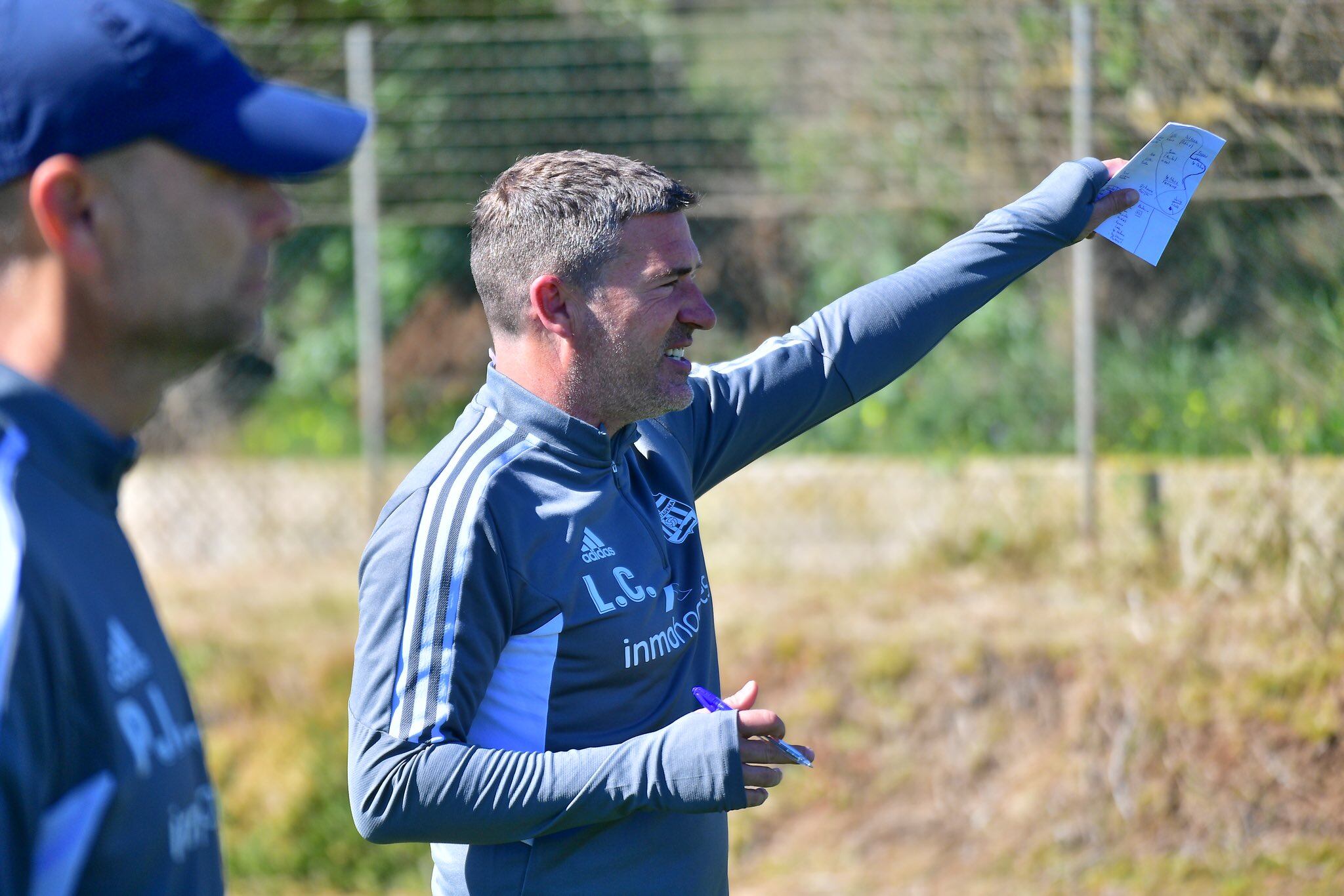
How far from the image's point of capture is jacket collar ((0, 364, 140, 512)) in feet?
3.92

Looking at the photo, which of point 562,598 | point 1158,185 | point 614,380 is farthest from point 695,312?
point 1158,185

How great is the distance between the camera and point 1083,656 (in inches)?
191

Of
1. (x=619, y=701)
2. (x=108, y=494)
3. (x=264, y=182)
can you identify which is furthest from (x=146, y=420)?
(x=619, y=701)

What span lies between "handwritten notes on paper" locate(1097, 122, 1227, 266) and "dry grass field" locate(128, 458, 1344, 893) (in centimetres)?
261

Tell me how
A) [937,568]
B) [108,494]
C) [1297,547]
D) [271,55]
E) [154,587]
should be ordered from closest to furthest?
[108,494], [1297,547], [937,568], [154,587], [271,55]

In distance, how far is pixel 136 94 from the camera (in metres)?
1.22

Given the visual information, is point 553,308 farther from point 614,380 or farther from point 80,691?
point 80,691

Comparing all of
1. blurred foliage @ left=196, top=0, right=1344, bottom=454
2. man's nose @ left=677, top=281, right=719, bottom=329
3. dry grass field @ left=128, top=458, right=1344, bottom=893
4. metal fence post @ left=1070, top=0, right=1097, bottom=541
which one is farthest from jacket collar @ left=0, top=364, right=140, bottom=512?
blurred foliage @ left=196, top=0, right=1344, bottom=454

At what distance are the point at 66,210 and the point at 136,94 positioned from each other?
13cm

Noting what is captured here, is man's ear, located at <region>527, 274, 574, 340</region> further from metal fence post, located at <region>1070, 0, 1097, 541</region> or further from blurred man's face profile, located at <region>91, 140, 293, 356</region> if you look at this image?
metal fence post, located at <region>1070, 0, 1097, 541</region>

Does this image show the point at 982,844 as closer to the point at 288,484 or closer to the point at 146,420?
the point at 288,484

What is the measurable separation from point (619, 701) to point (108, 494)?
1.02 metres

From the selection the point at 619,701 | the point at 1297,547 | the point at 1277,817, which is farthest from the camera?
the point at 1297,547

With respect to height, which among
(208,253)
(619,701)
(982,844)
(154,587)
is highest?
(208,253)
